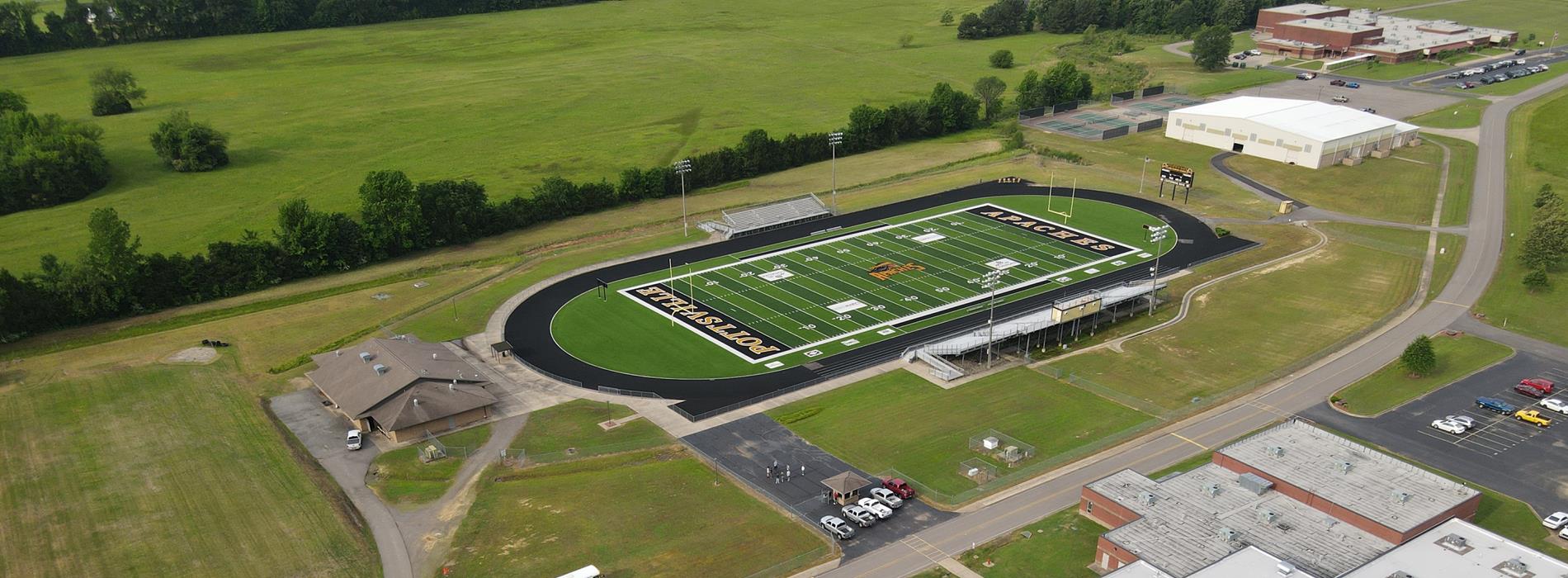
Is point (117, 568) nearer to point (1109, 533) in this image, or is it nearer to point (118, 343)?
point (118, 343)

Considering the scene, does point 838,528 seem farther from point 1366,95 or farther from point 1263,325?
point 1366,95

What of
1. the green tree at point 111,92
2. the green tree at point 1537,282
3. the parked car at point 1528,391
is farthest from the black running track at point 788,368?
the green tree at point 111,92

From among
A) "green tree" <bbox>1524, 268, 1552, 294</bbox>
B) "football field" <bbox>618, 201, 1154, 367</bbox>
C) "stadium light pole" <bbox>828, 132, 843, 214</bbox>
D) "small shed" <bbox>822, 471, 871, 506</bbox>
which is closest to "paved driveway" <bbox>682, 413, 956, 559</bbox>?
"small shed" <bbox>822, 471, 871, 506</bbox>

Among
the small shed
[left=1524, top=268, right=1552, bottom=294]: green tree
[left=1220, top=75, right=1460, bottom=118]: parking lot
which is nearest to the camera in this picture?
the small shed

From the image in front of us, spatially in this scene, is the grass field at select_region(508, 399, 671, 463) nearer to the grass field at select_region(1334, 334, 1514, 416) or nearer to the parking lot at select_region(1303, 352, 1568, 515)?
the parking lot at select_region(1303, 352, 1568, 515)

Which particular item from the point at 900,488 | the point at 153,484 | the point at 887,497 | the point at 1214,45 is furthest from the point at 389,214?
the point at 1214,45
